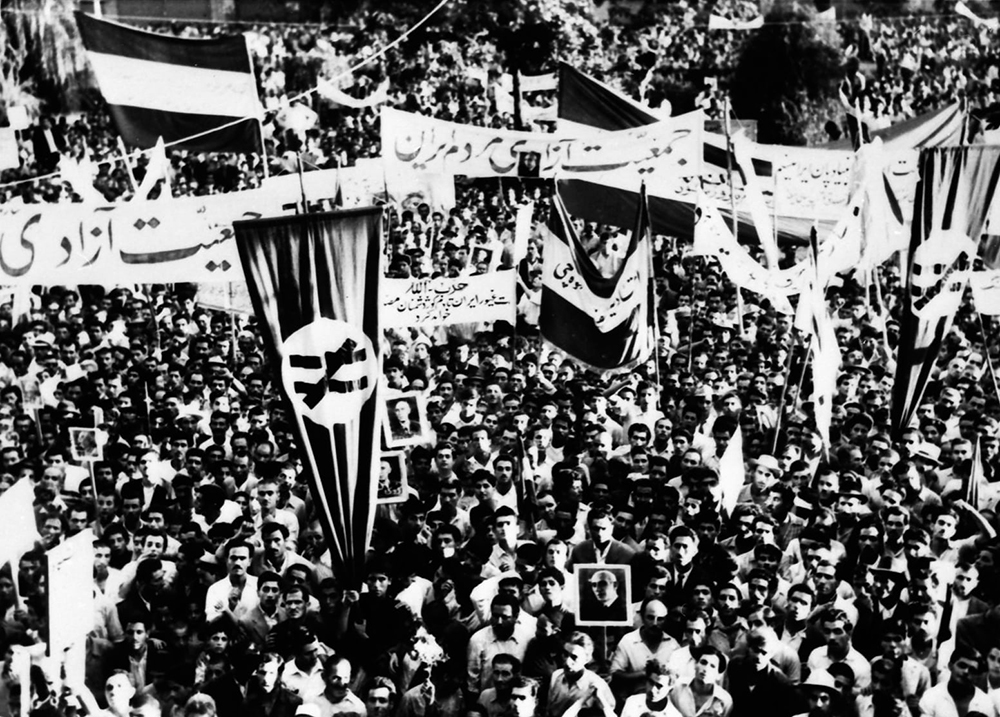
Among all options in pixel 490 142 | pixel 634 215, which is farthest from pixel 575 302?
pixel 490 142

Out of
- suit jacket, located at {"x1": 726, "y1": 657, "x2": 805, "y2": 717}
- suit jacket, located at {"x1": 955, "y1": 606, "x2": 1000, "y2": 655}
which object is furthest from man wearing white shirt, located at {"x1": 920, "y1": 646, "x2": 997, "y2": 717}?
suit jacket, located at {"x1": 726, "y1": 657, "x2": 805, "y2": 717}

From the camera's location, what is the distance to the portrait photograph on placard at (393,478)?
7.29m

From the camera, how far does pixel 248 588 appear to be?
6.73 m

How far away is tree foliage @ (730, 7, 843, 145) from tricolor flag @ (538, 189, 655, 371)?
10.9 m

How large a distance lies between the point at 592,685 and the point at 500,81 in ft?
46.2

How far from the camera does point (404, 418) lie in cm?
752

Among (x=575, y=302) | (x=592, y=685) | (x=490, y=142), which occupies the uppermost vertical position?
(x=490, y=142)

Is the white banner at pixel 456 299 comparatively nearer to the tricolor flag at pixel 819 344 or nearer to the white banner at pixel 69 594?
the tricolor flag at pixel 819 344

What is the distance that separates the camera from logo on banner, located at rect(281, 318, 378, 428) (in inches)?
228

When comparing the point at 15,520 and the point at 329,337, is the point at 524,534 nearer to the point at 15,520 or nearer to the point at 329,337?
the point at 329,337

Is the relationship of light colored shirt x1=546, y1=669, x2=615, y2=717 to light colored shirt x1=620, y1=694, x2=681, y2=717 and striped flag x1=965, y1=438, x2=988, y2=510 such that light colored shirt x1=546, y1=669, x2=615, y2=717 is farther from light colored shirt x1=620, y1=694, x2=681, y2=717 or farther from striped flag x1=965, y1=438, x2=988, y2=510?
striped flag x1=965, y1=438, x2=988, y2=510

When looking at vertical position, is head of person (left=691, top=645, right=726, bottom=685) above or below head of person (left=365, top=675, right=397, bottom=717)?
above

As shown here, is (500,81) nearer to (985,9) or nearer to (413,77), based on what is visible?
(413,77)

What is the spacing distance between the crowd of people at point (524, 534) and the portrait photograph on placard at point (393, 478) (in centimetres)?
11
